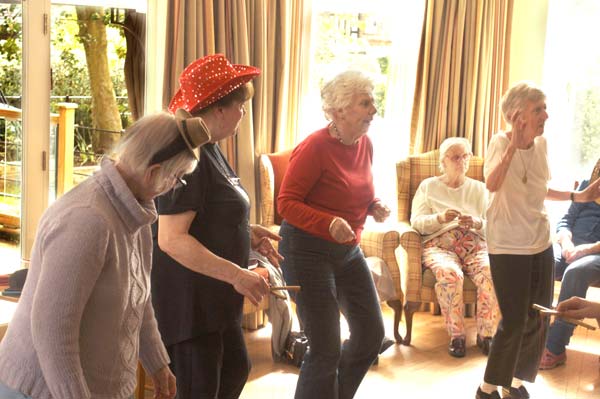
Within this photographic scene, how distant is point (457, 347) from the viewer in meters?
4.47

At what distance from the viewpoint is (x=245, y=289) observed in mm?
2248

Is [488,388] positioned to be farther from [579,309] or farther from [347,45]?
[347,45]

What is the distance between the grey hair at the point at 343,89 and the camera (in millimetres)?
2961

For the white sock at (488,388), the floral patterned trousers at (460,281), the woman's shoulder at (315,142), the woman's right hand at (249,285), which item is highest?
the woman's shoulder at (315,142)

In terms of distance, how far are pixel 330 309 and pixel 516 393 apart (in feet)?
4.36

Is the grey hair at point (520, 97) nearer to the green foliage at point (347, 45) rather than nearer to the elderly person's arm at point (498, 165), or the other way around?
the elderly person's arm at point (498, 165)

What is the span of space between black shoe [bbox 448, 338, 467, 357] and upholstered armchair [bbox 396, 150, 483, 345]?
0.78ft

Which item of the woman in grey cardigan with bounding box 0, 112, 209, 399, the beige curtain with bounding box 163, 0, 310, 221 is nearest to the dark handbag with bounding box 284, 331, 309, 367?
the beige curtain with bounding box 163, 0, 310, 221

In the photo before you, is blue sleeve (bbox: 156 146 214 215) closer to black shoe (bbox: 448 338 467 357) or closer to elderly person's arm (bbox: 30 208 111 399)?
elderly person's arm (bbox: 30 208 111 399)

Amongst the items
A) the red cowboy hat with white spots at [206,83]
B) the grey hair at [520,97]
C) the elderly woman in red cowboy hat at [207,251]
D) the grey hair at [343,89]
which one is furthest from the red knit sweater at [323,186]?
the grey hair at [520,97]

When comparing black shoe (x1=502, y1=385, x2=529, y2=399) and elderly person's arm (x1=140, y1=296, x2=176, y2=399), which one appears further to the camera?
black shoe (x1=502, y1=385, x2=529, y2=399)

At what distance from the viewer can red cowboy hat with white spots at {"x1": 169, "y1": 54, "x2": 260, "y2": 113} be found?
2.28 m

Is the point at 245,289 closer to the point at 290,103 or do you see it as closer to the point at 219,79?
the point at 219,79

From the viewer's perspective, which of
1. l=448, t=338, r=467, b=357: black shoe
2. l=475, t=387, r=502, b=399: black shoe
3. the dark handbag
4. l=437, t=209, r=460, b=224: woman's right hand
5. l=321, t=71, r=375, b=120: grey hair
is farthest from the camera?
l=448, t=338, r=467, b=357: black shoe
